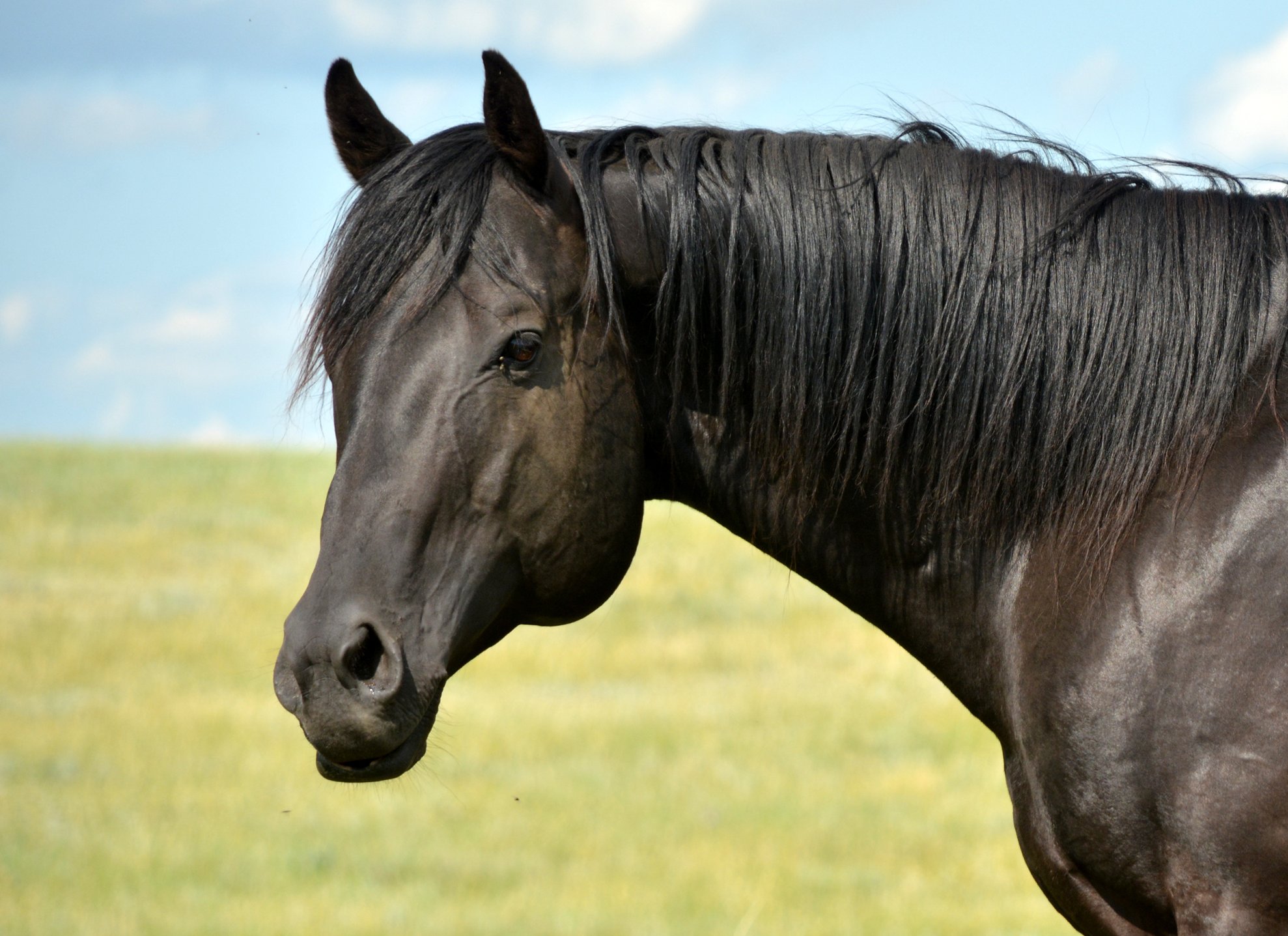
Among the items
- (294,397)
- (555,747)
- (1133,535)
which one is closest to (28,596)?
(555,747)

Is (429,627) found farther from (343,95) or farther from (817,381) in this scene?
(343,95)

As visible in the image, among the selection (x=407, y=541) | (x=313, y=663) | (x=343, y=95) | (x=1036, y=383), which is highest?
(x=343, y=95)

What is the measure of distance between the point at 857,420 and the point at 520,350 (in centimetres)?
81

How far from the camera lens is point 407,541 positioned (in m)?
2.72

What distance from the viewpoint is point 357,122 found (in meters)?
3.21

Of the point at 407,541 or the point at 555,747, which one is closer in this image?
the point at 407,541

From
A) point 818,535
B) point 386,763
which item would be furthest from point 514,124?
point 386,763

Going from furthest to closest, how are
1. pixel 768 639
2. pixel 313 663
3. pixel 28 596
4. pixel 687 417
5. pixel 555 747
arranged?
pixel 28 596 → pixel 768 639 → pixel 555 747 → pixel 687 417 → pixel 313 663

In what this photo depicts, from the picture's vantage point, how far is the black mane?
2781 millimetres

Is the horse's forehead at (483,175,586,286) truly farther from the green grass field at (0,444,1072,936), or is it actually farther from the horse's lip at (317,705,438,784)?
the green grass field at (0,444,1072,936)

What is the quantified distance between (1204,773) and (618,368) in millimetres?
1529

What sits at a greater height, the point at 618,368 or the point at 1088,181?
the point at 1088,181

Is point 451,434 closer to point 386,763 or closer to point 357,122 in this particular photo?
point 386,763

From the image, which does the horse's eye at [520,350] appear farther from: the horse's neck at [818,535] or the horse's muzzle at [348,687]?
the horse's muzzle at [348,687]
